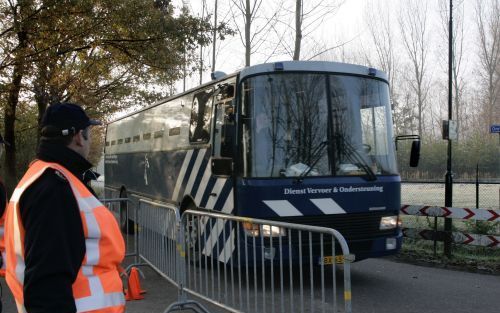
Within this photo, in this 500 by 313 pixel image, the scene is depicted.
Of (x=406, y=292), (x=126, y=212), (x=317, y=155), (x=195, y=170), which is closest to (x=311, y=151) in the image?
(x=317, y=155)

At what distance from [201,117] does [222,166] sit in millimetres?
1762

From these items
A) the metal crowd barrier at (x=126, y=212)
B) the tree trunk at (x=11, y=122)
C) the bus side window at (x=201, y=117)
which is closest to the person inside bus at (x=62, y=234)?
the metal crowd barrier at (x=126, y=212)

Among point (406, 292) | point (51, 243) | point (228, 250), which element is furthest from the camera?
point (406, 292)

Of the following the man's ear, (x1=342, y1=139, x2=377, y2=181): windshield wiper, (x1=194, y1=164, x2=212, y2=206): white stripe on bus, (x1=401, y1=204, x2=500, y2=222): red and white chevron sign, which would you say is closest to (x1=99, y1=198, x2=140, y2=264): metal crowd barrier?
(x1=194, y1=164, x2=212, y2=206): white stripe on bus

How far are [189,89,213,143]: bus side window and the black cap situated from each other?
578cm

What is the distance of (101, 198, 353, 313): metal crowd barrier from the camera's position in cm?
446

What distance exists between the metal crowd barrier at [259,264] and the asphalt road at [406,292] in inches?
33.6

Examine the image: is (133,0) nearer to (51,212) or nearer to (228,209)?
(228,209)

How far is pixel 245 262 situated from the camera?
5.16m

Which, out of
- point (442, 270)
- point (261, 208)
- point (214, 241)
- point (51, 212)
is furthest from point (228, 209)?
point (51, 212)

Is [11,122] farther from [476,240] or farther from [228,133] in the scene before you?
[476,240]

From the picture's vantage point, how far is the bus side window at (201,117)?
27.6ft

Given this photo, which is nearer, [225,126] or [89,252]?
[89,252]

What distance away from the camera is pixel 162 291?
727 centimetres
